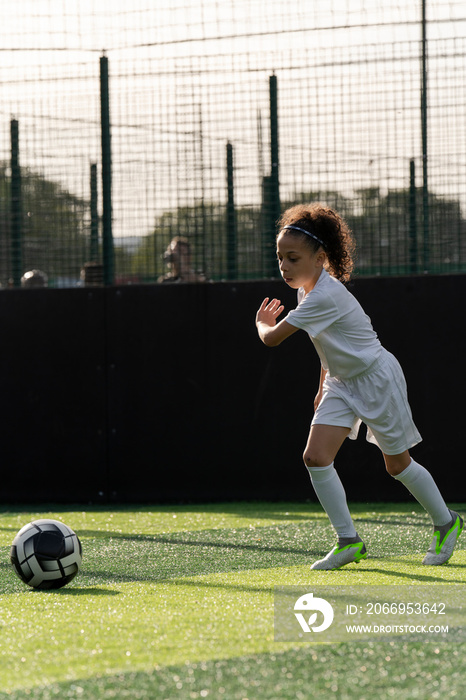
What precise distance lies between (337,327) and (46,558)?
1879mm

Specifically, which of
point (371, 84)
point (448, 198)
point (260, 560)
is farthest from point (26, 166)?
point (260, 560)

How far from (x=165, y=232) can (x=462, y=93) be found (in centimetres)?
295

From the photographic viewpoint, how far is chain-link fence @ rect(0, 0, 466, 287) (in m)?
8.51

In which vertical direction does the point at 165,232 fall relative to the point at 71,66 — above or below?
below

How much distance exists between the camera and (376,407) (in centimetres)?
497

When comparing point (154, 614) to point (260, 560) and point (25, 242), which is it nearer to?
point (260, 560)

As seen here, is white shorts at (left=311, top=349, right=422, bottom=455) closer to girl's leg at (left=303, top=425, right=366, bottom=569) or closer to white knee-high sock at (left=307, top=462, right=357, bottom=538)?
girl's leg at (left=303, top=425, right=366, bottom=569)

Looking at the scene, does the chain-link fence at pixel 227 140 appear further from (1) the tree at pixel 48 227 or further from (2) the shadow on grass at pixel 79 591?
(2) the shadow on grass at pixel 79 591

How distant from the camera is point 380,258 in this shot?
342 inches

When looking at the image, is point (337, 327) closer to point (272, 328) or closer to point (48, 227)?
point (272, 328)

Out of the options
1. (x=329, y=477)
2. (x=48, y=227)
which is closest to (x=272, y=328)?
(x=329, y=477)

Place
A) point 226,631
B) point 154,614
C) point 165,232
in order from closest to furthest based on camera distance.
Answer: point 226,631, point 154,614, point 165,232

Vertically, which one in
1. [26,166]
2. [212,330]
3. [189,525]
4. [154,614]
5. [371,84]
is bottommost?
[189,525]

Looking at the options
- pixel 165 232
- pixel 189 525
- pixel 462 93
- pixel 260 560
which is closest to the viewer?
pixel 260 560
